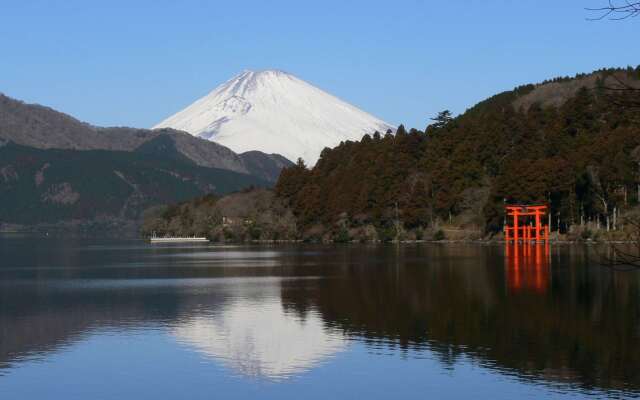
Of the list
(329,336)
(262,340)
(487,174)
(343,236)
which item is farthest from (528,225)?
(262,340)

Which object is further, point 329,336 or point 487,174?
point 487,174

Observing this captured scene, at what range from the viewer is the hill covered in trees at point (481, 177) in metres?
140

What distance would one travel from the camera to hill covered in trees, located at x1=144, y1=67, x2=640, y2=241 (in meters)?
140

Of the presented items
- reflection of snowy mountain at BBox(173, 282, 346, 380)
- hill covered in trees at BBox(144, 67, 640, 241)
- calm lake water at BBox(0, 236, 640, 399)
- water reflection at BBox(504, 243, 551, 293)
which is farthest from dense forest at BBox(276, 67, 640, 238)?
reflection of snowy mountain at BBox(173, 282, 346, 380)

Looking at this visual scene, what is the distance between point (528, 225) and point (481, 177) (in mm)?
19703

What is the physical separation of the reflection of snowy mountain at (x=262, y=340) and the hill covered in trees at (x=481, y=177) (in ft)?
285

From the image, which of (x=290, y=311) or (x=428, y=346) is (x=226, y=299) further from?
(x=428, y=346)

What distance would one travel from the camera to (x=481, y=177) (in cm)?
16675

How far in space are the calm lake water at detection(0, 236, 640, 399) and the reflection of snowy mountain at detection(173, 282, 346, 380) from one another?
3.5 inches

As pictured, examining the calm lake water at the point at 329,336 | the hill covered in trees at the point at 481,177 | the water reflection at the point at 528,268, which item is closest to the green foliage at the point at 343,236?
the hill covered in trees at the point at 481,177

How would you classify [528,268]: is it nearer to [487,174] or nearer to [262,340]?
[262,340]

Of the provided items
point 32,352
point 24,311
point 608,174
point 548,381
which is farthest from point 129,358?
point 608,174

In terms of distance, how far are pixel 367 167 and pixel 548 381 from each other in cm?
15105

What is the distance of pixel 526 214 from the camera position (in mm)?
142500
